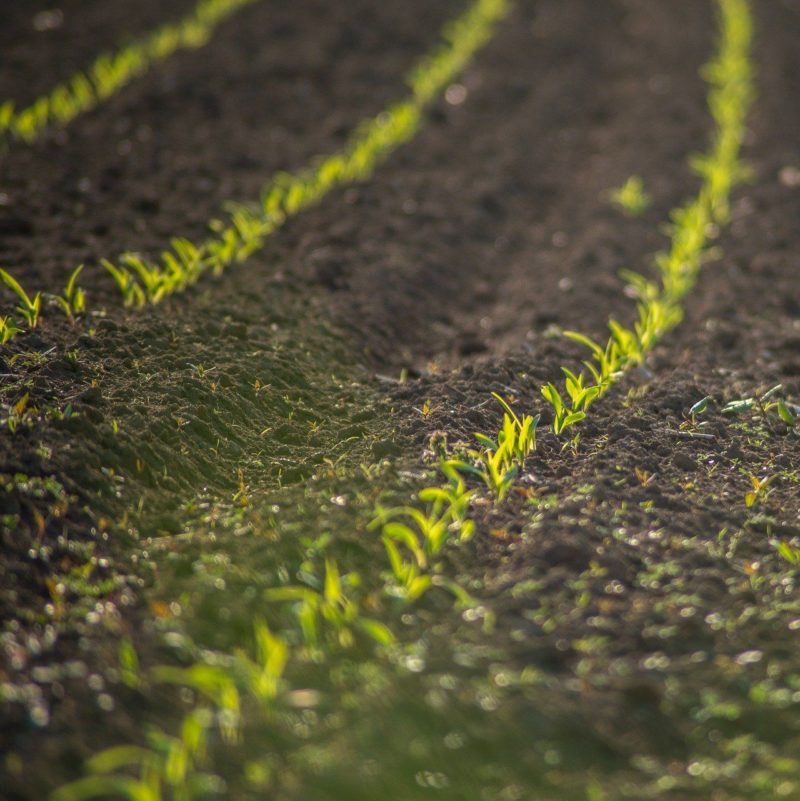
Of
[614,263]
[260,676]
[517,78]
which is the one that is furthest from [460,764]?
[517,78]

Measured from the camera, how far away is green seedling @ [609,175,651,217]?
5.57m

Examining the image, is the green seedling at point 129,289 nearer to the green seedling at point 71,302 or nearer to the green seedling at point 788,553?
the green seedling at point 71,302

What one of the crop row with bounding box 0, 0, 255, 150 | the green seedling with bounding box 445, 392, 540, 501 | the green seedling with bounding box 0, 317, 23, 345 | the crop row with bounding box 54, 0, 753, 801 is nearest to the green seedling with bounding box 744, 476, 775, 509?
the crop row with bounding box 54, 0, 753, 801

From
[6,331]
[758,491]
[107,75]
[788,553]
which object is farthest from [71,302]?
[107,75]

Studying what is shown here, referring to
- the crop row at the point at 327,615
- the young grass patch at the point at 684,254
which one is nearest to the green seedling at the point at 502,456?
the crop row at the point at 327,615

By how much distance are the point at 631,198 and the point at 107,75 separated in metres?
3.98

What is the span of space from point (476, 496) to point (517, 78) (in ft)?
19.9

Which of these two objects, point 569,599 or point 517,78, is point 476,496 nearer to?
point 569,599

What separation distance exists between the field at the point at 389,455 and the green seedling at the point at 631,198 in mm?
71

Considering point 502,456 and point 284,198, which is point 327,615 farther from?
point 284,198

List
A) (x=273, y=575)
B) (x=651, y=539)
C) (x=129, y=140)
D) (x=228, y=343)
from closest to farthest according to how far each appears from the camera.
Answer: (x=273, y=575)
(x=651, y=539)
(x=228, y=343)
(x=129, y=140)

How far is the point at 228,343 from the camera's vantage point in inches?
145

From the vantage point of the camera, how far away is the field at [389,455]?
2062 mm

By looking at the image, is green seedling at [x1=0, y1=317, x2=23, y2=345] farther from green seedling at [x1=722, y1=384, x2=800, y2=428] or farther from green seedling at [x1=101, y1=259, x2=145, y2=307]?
green seedling at [x1=722, y1=384, x2=800, y2=428]
